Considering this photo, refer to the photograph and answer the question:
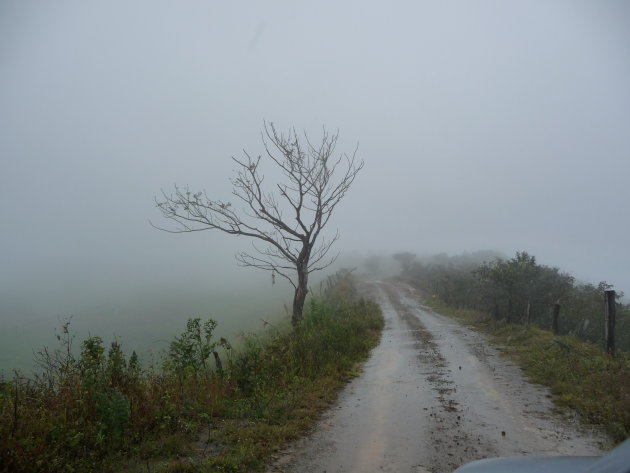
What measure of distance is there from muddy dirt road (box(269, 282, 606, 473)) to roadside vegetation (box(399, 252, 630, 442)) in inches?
25.0

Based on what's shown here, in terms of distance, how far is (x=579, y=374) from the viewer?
9.74 metres

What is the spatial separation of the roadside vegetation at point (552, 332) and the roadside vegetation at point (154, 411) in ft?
16.5

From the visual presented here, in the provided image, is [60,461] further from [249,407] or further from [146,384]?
[249,407]

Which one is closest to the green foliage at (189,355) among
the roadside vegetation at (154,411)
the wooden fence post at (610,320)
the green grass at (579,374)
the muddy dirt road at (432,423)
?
the roadside vegetation at (154,411)

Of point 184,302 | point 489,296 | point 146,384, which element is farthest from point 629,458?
point 184,302

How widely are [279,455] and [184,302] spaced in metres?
42.7

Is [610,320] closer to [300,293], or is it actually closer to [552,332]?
[552,332]

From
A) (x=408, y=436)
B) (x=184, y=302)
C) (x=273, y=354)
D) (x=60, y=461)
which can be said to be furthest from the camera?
(x=184, y=302)

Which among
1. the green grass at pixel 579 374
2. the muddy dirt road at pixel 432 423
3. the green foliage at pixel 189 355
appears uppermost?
the green foliage at pixel 189 355

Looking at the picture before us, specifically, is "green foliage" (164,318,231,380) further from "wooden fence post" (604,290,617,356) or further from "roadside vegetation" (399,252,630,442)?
"wooden fence post" (604,290,617,356)

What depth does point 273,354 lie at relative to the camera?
11258 millimetres

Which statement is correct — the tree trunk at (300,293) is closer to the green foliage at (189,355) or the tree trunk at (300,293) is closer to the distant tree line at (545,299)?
the green foliage at (189,355)

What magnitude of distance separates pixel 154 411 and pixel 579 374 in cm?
937

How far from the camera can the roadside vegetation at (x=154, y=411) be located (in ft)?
17.1
